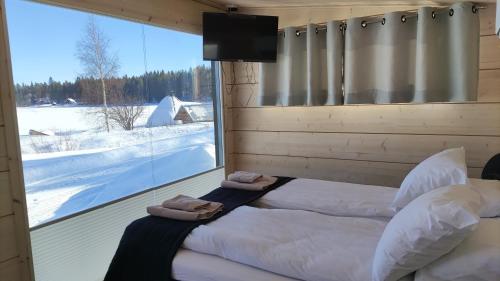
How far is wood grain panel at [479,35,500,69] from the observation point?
2787mm

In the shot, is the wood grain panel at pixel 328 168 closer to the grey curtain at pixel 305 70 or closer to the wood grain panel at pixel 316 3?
the grey curtain at pixel 305 70

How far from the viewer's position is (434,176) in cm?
201

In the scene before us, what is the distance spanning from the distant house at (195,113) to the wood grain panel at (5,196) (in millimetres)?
1525

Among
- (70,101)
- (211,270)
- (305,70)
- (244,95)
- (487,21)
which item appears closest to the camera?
(211,270)

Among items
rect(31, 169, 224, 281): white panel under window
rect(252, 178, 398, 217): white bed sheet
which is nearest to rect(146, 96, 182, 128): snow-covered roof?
rect(31, 169, 224, 281): white panel under window

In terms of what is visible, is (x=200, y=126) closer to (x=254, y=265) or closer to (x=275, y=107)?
(x=275, y=107)

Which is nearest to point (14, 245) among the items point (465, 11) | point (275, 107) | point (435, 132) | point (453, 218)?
point (453, 218)

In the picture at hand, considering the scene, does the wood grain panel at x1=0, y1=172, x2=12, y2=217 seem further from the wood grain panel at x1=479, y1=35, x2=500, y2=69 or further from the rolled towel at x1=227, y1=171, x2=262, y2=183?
the wood grain panel at x1=479, y1=35, x2=500, y2=69

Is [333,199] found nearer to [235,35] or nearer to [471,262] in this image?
[471,262]

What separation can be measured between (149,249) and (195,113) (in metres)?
1.87

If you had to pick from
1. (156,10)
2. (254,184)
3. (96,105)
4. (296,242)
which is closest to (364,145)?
(254,184)

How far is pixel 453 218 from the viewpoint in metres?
1.32

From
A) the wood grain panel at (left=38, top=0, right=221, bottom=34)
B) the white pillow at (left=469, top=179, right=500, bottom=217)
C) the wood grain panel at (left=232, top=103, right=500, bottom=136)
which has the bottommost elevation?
the white pillow at (left=469, top=179, right=500, bottom=217)

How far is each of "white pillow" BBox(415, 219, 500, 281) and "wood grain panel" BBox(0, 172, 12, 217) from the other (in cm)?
215
